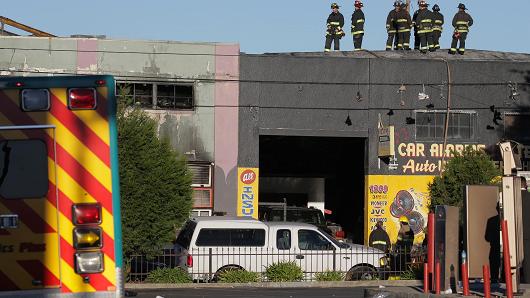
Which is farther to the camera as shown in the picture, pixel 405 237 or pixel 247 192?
pixel 247 192

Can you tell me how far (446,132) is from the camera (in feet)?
104

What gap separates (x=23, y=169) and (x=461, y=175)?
909 inches

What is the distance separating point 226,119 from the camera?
30594 millimetres

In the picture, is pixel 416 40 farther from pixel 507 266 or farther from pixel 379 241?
pixel 507 266

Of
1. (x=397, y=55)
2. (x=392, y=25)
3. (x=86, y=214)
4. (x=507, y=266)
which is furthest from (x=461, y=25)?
(x=86, y=214)

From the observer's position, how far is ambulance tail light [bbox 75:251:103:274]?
25.2 feet

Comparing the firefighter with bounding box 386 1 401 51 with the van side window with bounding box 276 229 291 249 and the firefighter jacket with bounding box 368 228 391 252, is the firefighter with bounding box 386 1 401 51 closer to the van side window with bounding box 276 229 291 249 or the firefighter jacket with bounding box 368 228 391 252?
the firefighter jacket with bounding box 368 228 391 252

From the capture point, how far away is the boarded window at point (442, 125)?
31.7 meters

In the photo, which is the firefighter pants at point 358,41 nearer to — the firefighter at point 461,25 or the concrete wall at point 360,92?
the concrete wall at point 360,92

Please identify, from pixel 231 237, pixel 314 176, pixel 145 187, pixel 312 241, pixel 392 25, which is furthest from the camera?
pixel 314 176

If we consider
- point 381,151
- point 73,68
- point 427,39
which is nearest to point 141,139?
point 73,68

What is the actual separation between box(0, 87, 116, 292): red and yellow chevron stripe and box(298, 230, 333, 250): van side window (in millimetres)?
13627

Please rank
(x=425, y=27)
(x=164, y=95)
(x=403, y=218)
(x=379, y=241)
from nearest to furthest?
(x=379, y=241)
(x=403, y=218)
(x=164, y=95)
(x=425, y=27)

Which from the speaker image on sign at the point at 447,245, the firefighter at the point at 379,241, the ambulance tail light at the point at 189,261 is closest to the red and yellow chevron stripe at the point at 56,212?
the speaker image on sign at the point at 447,245
